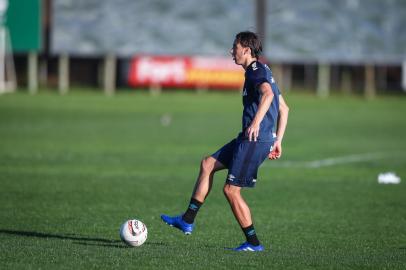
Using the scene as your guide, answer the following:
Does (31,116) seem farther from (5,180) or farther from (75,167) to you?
(5,180)

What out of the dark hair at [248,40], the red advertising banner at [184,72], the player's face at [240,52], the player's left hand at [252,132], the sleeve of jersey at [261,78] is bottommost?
the red advertising banner at [184,72]

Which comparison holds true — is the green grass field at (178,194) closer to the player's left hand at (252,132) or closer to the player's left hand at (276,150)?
the player's left hand at (276,150)

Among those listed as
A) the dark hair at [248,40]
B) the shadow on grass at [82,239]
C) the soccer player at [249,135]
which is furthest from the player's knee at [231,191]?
the dark hair at [248,40]

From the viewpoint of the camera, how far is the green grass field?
981 cm

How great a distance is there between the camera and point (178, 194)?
16.1 m

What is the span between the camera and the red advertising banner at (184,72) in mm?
50969

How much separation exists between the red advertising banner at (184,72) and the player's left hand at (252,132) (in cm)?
4112

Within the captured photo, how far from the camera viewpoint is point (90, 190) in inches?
637

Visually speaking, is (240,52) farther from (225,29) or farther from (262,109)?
(225,29)

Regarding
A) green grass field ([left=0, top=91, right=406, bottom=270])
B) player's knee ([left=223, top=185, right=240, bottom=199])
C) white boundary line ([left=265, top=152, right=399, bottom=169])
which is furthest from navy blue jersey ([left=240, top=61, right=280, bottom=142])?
white boundary line ([left=265, top=152, right=399, bottom=169])

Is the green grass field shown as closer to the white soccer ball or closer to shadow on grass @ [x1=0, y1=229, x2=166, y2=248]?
shadow on grass @ [x1=0, y1=229, x2=166, y2=248]

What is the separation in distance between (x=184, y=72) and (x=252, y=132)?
4149cm

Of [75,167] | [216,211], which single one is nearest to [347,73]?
[75,167]

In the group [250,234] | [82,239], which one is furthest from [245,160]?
[82,239]
